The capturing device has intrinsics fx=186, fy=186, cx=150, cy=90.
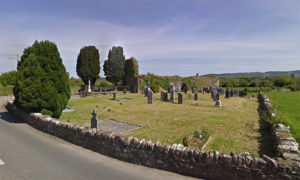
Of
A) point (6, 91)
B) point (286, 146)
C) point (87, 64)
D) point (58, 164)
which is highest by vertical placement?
point (87, 64)

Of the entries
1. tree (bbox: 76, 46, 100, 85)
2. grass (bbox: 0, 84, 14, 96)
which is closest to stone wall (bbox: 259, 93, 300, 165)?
tree (bbox: 76, 46, 100, 85)

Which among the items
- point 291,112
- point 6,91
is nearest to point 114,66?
point 6,91

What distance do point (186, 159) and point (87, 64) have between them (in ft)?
108

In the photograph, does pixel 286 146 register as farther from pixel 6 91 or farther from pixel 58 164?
pixel 6 91

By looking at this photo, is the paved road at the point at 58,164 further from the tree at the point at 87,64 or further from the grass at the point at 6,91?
the grass at the point at 6,91

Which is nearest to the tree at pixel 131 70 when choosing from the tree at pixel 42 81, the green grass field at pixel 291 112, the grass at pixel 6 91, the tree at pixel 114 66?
the tree at pixel 114 66

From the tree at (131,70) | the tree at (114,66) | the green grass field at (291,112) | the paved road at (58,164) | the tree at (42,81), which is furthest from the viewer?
the tree at (114,66)

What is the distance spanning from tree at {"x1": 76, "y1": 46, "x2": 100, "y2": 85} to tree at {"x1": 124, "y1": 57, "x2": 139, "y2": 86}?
19.1ft

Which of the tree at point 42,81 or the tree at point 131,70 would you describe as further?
the tree at point 131,70

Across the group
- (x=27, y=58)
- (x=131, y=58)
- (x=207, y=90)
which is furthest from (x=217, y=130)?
(x=131, y=58)

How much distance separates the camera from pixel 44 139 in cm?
849

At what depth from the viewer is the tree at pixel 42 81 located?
36.6ft

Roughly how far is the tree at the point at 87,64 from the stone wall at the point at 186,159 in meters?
28.7

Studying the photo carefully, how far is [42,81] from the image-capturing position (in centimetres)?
1152
